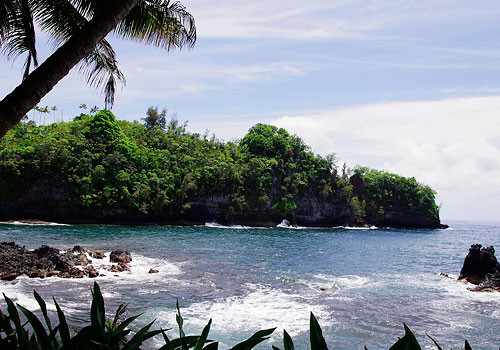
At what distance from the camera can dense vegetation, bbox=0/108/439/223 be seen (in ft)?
146

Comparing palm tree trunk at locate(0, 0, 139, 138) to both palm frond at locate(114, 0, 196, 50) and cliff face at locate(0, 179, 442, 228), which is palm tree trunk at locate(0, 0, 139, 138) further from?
cliff face at locate(0, 179, 442, 228)

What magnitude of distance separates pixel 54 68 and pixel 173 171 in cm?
5036

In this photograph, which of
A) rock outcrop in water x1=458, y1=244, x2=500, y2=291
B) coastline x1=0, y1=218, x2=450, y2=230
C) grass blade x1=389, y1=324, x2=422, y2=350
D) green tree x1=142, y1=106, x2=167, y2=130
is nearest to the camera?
grass blade x1=389, y1=324, x2=422, y2=350

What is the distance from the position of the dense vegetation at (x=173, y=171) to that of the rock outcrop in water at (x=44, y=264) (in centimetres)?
2797

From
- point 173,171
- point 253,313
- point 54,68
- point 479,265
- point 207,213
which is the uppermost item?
point 173,171

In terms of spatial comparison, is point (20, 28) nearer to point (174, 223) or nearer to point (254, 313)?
point (254, 313)

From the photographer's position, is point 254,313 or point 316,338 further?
point 254,313

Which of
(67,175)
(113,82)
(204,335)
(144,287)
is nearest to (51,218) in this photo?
(67,175)

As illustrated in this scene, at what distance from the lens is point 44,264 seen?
16031 millimetres

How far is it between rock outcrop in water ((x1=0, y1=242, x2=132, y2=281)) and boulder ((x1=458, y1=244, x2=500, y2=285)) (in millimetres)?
15587

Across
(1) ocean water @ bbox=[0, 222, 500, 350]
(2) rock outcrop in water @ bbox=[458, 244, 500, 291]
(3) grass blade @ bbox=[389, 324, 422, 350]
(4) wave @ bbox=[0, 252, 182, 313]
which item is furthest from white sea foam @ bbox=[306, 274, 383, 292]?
(3) grass blade @ bbox=[389, 324, 422, 350]

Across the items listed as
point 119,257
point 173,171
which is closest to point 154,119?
point 173,171

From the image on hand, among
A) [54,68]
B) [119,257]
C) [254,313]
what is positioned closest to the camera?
[54,68]

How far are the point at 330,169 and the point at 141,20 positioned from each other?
201 ft
